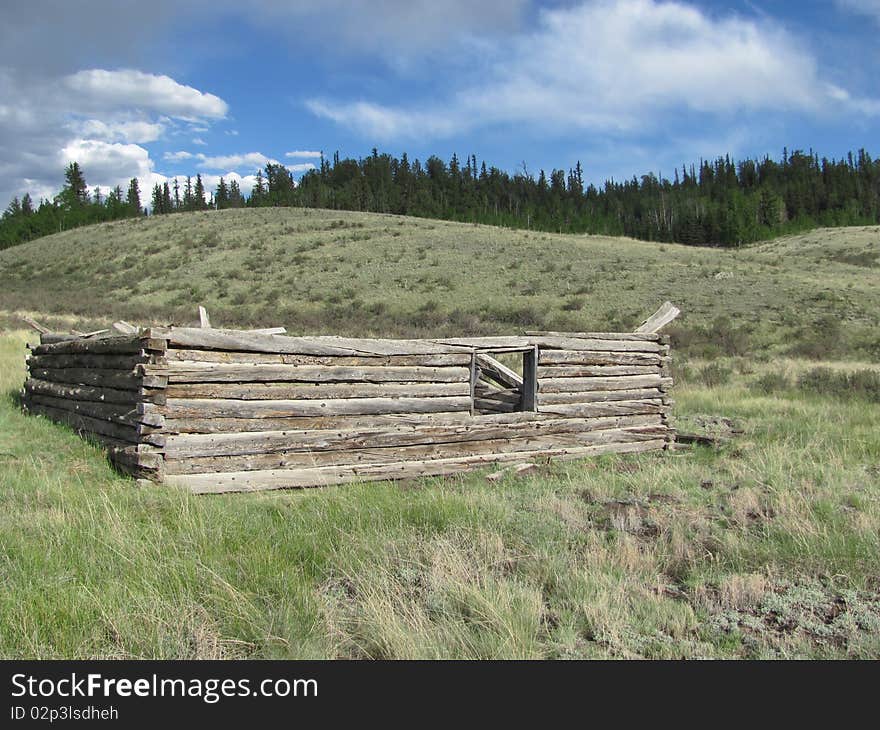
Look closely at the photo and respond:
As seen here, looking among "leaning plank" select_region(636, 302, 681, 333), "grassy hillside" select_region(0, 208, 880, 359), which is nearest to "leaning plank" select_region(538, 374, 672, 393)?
"leaning plank" select_region(636, 302, 681, 333)

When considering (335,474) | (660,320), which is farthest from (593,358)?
(335,474)

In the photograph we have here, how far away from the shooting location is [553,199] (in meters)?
104

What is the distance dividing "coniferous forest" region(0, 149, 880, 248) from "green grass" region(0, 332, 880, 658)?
78.6 meters

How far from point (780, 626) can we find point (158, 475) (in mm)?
5276

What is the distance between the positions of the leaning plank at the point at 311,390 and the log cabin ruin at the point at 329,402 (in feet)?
0.05

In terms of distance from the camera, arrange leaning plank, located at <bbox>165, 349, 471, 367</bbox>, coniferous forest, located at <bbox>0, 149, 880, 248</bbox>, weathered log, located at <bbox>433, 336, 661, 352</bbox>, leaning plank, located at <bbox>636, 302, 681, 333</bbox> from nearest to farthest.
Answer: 1. leaning plank, located at <bbox>165, 349, 471, 367</bbox>
2. weathered log, located at <bbox>433, 336, 661, 352</bbox>
3. leaning plank, located at <bbox>636, 302, 681, 333</bbox>
4. coniferous forest, located at <bbox>0, 149, 880, 248</bbox>

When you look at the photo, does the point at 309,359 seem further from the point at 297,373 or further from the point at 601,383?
the point at 601,383

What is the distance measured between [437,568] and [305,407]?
3.51 metres

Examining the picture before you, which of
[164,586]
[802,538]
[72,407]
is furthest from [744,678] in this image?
[72,407]

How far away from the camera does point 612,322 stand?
2430cm

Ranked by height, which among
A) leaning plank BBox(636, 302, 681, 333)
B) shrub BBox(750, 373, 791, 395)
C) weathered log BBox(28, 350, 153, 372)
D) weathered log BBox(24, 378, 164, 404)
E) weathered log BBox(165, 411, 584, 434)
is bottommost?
shrub BBox(750, 373, 791, 395)

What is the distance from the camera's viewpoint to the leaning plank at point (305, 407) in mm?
6524

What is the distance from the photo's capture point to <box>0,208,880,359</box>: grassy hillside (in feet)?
80.4

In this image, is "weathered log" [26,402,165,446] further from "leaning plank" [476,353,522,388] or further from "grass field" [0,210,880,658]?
"leaning plank" [476,353,522,388]
